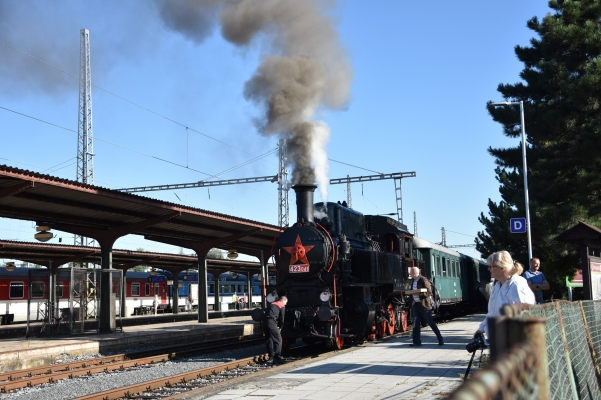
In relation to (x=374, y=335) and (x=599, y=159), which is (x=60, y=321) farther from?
(x=599, y=159)

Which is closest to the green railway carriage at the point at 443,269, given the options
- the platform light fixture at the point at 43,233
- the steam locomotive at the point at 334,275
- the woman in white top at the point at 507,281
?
the steam locomotive at the point at 334,275

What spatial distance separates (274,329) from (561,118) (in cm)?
1362

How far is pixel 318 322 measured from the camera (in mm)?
14523

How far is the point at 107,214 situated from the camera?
1953 cm

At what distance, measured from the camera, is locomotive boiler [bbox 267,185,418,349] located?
47.6ft

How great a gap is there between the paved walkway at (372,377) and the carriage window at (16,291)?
1089 inches

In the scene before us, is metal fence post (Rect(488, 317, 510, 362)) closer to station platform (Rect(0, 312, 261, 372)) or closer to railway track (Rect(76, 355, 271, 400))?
railway track (Rect(76, 355, 271, 400))

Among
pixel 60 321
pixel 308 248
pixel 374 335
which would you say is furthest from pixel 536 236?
pixel 60 321

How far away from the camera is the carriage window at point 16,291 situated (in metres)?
35.0

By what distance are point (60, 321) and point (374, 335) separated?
10753 mm

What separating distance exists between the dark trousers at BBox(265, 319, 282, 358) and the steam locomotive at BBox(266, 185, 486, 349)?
823mm

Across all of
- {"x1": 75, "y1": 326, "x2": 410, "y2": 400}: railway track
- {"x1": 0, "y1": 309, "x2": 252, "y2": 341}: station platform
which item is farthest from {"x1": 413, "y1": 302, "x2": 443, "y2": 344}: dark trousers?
{"x1": 0, "y1": 309, "x2": 252, "y2": 341}: station platform

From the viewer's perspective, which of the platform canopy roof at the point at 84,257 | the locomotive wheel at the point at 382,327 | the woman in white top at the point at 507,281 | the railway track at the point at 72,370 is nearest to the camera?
the woman in white top at the point at 507,281

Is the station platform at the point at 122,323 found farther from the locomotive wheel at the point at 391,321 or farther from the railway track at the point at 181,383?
the railway track at the point at 181,383
